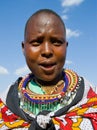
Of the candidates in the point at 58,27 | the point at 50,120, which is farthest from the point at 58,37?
the point at 50,120

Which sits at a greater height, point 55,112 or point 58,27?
point 58,27

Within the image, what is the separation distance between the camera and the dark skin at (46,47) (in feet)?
11.6

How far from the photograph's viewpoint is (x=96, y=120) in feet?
11.8

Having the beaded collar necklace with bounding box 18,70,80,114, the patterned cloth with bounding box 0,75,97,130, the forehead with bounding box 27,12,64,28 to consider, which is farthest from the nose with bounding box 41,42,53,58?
the patterned cloth with bounding box 0,75,97,130

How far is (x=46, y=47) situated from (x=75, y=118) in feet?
1.88

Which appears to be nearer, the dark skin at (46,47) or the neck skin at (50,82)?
the dark skin at (46,47)

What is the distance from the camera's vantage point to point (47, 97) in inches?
143

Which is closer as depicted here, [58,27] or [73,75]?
[58,27]

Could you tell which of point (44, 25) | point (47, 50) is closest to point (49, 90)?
point (47, 50)

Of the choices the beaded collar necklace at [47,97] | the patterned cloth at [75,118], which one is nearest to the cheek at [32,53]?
the beaded collar necklace at [47,97]

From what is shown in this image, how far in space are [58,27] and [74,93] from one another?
1.72ft

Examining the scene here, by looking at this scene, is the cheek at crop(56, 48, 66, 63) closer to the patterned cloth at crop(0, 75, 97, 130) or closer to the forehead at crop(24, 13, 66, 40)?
the forehead at crop(24, 13, 66, 40)

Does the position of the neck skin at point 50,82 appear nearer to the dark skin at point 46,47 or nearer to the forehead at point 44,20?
the dark skin at point 46,47

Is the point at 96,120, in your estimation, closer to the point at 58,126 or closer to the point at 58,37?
the point at 58,126
